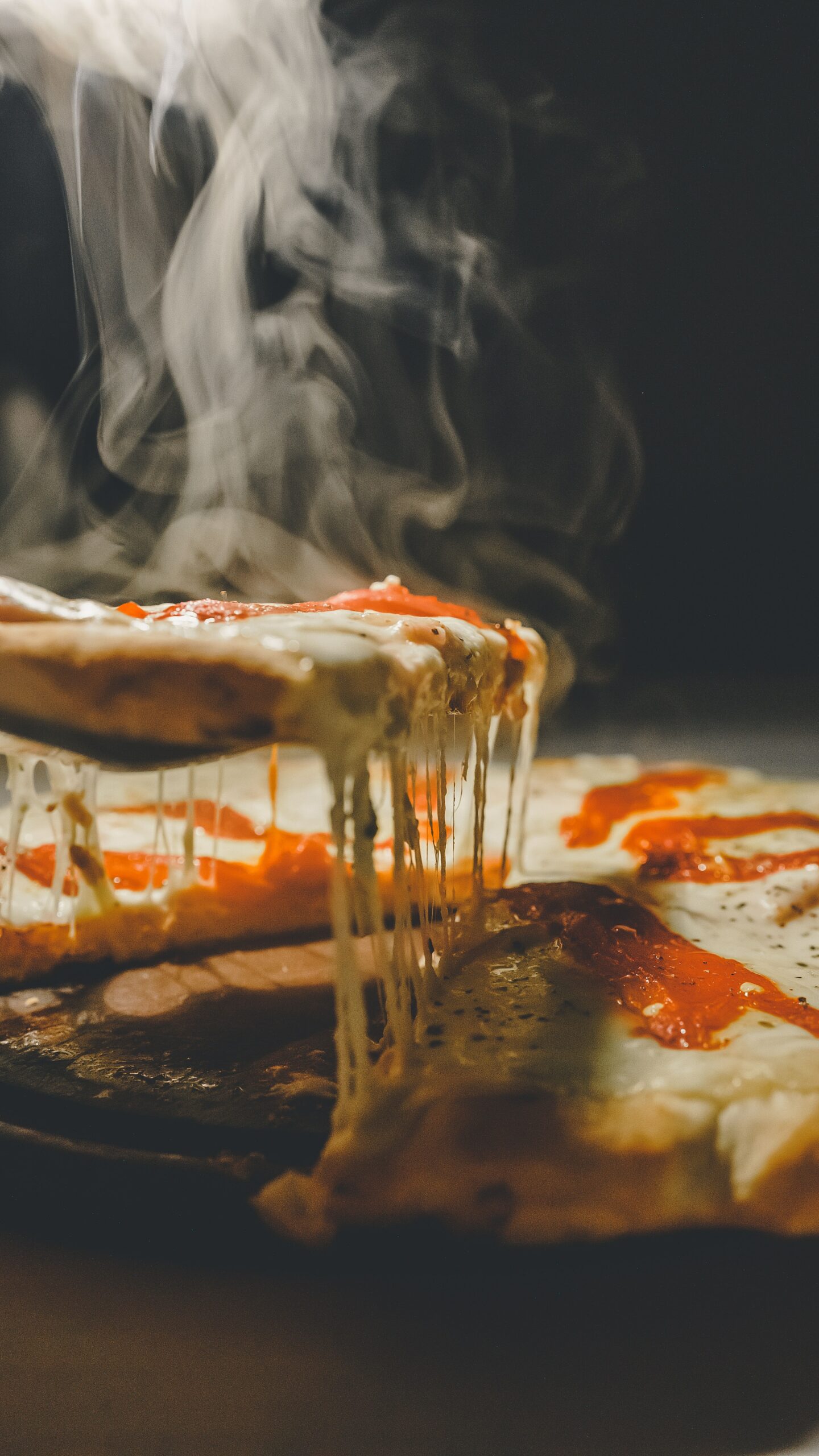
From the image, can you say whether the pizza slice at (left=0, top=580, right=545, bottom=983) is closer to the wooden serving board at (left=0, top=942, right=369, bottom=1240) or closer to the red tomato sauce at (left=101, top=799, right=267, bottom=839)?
the red tomato sauce at (left=101, top=799, right=267, bottom=839)

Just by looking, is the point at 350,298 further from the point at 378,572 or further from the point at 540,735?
the point at 540,735

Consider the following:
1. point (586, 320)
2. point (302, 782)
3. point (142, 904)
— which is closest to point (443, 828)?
point (142, 904)

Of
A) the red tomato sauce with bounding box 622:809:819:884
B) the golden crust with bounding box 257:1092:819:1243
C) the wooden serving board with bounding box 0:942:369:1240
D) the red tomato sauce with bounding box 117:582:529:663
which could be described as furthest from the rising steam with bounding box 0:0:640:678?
the golden crust with bounding box 257:1092:819:1243

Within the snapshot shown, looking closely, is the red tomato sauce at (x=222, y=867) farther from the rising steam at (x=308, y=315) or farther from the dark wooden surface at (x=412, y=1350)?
the rising steam at (x=308, y=315)

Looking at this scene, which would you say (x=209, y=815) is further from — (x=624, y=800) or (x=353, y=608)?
(x=624, y=800)

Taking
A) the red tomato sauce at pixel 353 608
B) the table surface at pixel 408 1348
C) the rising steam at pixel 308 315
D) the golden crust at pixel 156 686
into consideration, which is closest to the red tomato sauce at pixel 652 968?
the table surface at pixel 408 1348

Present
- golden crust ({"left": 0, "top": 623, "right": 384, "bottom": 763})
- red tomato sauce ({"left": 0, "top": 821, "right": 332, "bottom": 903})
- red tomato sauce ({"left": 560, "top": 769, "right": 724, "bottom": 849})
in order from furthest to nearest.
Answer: red tomato sauce ({"left": 560, "top": 769, "right": 724, "bottom": 849})
red tomato sauce ({"left": 0, "top": 821, "right": 332, "bottom": 903})
golden crust ({"left": 0, "top": 623, "right": 384, "bottom": 763})
